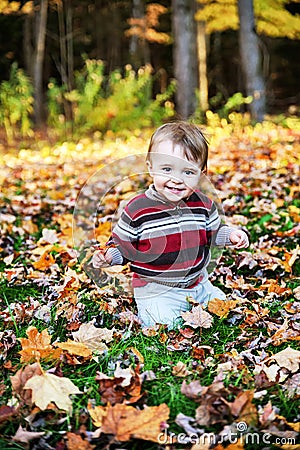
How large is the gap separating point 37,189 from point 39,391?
12.9 ft

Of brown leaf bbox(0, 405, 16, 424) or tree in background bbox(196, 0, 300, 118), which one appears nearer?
brown leaf bbox(0, 405, 16, 424)

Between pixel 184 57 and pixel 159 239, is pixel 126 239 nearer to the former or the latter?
pixel 159 239

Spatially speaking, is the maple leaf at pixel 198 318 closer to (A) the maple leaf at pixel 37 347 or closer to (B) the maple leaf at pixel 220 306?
(B) the maple leaf at pixel 220 306

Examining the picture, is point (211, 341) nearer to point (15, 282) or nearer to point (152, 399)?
point (152, 399)

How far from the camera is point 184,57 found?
9633 millimetres

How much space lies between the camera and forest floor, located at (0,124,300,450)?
170 centimetres

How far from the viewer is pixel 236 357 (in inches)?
84.4

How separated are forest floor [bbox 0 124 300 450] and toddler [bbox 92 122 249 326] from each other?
→ 0.45 ft

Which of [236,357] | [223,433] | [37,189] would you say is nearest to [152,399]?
[223,433]

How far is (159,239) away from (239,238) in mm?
424

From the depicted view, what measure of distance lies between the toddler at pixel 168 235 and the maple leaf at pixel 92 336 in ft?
1.01

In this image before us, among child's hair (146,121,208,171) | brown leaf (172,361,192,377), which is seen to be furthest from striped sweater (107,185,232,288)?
brown leaf (172,361,192,377)

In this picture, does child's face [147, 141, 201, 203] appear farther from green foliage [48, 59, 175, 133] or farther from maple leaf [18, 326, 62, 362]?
green foliage [48, 59, 175, 133]

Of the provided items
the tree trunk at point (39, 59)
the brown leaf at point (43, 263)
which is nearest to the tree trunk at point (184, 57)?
the tree trunk at point (39, 59)
